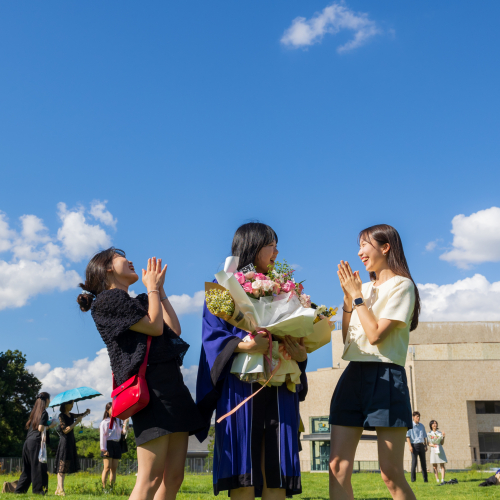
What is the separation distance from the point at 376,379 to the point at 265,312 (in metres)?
0.91

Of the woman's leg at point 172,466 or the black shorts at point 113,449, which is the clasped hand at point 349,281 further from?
the black shorts at point 113,449

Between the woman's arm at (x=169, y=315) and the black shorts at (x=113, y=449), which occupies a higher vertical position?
the woman's arm at (x=169, y=315)

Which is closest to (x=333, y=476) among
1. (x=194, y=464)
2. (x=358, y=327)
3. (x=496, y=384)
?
(x=358, y=327)

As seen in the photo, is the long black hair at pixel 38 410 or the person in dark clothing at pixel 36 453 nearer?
the person in dark clothing at pixel 36 453

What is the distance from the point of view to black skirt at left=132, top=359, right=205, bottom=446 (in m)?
3.19

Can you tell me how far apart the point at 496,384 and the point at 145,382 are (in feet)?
139

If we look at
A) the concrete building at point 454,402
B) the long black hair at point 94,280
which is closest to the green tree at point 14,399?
the concrete building at point 454,402

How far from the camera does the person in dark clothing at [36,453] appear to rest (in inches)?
392

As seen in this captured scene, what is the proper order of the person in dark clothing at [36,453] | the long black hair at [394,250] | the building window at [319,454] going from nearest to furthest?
the long black hair at [394,250] < the person in dark clothing at [36,453] < the building window at [319,454]

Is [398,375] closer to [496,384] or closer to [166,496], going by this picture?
[166,496]

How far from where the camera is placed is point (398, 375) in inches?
140

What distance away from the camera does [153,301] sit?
11.0 ft

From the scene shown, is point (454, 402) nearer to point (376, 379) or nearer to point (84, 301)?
point (376, 379)

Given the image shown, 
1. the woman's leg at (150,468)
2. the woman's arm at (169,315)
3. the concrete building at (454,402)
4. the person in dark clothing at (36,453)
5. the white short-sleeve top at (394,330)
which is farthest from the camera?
the concrete building at (454,402)
